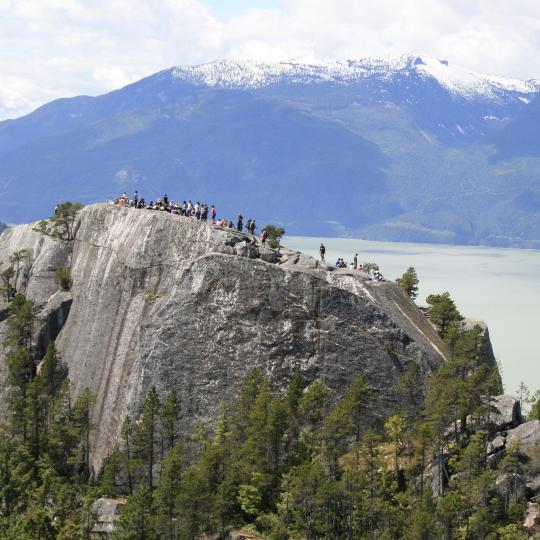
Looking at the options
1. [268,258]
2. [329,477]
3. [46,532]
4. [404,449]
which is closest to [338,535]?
[329,477]

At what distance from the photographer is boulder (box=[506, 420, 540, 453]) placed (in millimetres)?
69438

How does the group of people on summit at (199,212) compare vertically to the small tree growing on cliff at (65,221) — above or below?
below

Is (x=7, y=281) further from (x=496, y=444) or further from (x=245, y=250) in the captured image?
(x=496, y=444)

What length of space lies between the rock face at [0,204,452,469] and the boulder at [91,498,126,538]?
22.8 ft

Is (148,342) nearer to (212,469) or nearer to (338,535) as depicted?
(212,469)

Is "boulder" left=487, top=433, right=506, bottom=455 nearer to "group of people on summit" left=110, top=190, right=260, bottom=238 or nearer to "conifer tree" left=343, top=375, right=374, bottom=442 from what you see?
"conifer tree" left=343, top=375, right=374, bottom=442

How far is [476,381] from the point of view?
234 ft

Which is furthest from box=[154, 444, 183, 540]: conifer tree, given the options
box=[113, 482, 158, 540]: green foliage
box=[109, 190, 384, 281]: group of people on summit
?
box=[109, 190, 384, 281]: group of people on summit

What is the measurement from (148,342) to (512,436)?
28305 mm

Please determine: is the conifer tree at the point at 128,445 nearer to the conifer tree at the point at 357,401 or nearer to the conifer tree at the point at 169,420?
the conifer tree at the point at 169,420

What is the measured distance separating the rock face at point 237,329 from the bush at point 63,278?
14.5 metres

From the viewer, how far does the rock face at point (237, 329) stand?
3071 inches

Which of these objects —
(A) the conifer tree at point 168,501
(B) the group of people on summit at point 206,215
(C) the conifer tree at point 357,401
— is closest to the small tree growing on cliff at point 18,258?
(B) the group of people on summit at point 206,215

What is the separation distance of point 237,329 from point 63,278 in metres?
24.8
